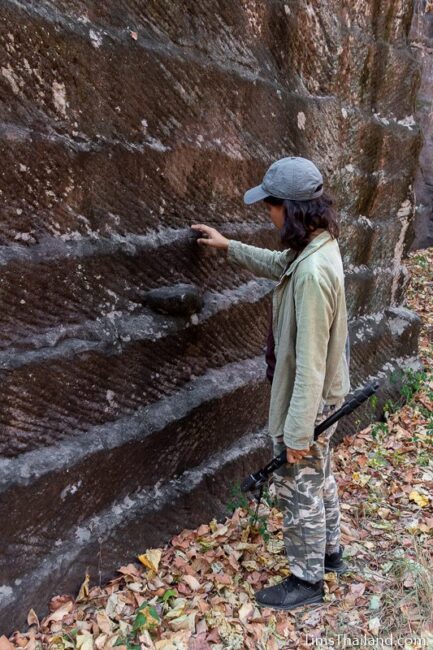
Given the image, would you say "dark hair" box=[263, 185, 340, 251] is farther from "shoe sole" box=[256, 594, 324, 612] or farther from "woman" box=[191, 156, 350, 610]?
"shoe sole" box=[256, 594, 324, 612]

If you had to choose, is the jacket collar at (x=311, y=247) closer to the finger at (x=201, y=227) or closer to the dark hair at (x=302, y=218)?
the dark hair at (x=302, y=218)

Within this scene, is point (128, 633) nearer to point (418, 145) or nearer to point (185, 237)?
point (185, 237)

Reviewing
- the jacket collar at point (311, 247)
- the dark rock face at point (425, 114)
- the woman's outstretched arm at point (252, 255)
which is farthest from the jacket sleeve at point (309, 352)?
the dark rock face at point (425, 114)

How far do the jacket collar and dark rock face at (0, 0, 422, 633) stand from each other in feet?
2.39

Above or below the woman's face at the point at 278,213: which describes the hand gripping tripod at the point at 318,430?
below

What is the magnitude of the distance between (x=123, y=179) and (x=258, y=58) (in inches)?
53.3

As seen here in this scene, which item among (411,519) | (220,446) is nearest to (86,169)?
(220,446)

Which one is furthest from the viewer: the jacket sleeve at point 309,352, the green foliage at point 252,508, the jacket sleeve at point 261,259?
the green foliage at point 252,508

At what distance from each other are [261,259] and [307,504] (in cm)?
119

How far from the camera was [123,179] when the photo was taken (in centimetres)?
275

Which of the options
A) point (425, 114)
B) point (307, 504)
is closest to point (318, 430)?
→ point (307, 504)

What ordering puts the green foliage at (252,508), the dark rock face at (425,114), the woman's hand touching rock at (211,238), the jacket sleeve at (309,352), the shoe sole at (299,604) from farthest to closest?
1. the dark rock face at (425,114)
2. the green foliage at (252,508)
3. the woman's hand touching rock at (211,238)
4. the shoe sole at (299,604)
5. the jacket sleeve at (309,352)

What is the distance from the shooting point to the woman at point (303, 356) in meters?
2.39

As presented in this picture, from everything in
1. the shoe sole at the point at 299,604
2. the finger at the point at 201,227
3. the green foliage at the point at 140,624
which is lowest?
the shoe sole at the point at 299,604
